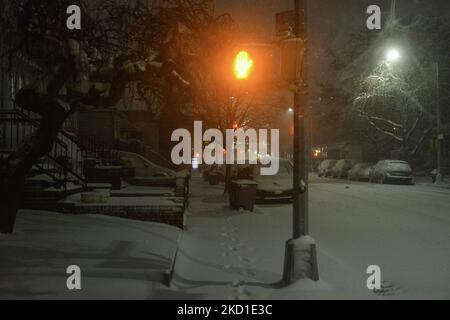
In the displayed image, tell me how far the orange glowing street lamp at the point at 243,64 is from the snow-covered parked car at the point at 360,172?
3339cm

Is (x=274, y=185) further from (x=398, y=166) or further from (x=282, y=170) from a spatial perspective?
(x=398, y=166)

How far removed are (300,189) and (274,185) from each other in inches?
494

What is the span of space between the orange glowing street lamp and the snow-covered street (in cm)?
325

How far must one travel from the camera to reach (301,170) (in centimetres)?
821

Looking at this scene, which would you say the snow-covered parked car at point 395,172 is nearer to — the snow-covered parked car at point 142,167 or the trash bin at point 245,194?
the snow-covered parked car at point 142,167

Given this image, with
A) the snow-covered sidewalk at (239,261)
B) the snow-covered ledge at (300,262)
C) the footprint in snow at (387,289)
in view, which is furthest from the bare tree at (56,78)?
the footprint in snow at (387,289)

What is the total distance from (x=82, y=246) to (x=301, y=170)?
4321 millimetres

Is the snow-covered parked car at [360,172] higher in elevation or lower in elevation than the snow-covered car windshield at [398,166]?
lower

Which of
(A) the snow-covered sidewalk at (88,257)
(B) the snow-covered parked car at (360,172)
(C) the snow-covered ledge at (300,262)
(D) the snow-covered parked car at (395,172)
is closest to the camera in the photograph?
(A) the snow-covered sidewalk at (88,257)

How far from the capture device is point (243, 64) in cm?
801

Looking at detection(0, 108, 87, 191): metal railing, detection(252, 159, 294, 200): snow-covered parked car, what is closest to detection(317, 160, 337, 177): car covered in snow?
detection(252, 159, 294, 200): snow-covered parked car

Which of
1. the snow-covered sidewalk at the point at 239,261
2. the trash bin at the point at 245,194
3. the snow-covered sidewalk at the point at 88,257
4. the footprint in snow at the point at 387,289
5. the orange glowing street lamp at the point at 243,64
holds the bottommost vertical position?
the footprint in snow at the point at 387,289

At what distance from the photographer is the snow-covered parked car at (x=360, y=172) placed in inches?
1583
